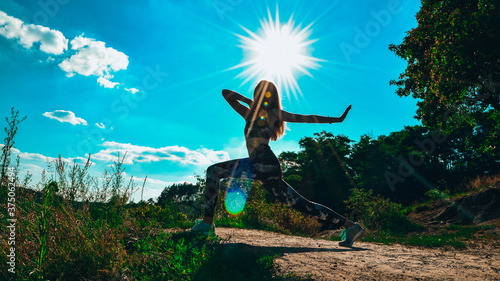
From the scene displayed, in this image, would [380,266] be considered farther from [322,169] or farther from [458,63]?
[322,169]

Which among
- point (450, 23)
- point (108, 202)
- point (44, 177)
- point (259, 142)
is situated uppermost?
point (450, 23)

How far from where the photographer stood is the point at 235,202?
10531 millimetres

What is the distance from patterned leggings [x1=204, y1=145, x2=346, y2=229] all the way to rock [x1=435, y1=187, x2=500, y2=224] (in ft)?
36.4

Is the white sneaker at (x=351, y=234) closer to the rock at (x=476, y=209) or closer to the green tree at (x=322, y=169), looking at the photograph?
the rock at (x=476, y=209)

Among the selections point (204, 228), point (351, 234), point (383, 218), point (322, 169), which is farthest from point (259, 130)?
point (322, 169)

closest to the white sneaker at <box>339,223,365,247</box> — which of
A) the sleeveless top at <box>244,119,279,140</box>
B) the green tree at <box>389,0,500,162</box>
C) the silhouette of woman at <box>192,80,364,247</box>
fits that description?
the silhouette of woman at <box>192,80,364,247</box>

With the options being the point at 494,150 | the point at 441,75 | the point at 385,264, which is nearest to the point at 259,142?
the point at 385,264

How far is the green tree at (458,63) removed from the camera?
9602mm

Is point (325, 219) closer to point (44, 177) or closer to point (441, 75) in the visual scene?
point (44, 177)

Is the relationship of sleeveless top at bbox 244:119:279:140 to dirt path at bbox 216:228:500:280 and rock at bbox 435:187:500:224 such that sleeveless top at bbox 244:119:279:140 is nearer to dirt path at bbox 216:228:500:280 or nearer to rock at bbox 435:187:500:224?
dirt path at bbox 216:228:500:280

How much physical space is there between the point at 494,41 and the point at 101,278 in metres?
13.4

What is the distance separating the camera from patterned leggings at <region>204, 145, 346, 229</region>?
13.8 feet

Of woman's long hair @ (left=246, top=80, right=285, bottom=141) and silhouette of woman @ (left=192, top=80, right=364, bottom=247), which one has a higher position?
woman's long hair @ (left=246, top=80, right=285, bottom=141)

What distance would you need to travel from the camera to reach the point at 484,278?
9.70 feet
